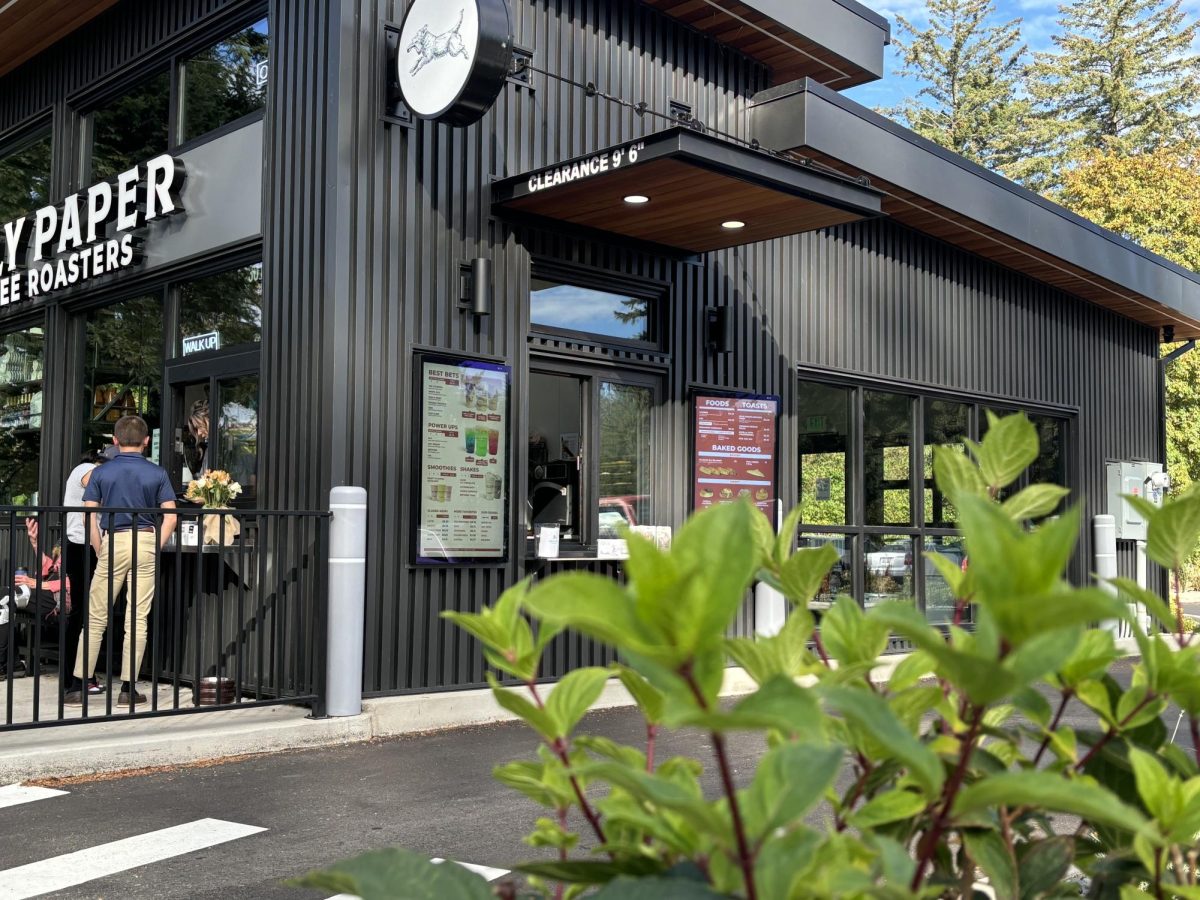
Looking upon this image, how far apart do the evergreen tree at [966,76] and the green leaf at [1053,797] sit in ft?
136

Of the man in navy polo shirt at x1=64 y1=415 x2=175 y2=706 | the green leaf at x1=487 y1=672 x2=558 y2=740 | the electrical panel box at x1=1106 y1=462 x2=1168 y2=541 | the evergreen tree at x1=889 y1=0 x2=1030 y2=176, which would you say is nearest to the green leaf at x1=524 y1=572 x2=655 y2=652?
the green leaf at x1=487 y1=672 x2=558 y2=740

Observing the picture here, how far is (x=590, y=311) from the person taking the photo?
8578mm

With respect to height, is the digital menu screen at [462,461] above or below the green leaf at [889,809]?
above

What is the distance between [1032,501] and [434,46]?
6.46 m

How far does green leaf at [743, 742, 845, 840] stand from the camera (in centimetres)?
68

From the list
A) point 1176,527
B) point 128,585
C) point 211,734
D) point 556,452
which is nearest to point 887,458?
point 556,452

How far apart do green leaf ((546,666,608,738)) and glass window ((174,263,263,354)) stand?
277 inches

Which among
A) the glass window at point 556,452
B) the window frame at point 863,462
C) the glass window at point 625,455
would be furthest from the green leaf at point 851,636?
the window frame at point 863,462

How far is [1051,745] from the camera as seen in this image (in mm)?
1084

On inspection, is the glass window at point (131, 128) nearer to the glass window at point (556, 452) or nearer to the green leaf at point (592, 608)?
the glass window at point (556, 452)

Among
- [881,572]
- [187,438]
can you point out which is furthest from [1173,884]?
[881,572]

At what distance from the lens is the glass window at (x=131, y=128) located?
9008 millimetres

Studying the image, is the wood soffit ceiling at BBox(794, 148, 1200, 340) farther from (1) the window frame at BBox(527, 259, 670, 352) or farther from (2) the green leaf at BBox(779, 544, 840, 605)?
(2) the green leaf at BBox(779, 544, 840, 605)

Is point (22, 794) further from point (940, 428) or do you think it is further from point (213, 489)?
point (940, 428)
